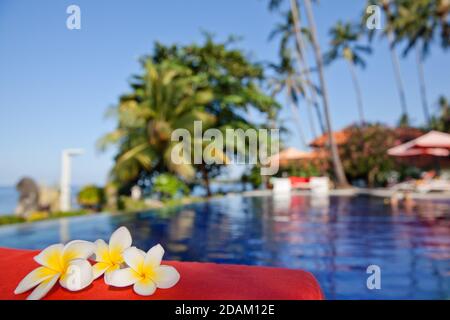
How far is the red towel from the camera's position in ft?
2.76

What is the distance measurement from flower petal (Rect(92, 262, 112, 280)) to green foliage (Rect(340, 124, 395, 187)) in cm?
2015

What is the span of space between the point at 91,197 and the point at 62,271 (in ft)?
38.6

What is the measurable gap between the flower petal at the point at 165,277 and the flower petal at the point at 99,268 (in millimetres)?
138

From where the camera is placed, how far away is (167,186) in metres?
12.9

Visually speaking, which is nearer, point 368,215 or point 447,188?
point 368,215

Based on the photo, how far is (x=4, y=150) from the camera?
3.94m

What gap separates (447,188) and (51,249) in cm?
1450

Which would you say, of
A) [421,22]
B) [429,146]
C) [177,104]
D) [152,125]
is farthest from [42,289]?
[421,22]

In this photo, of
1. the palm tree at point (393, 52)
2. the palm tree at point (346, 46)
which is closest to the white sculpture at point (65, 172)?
the palm tree at point (393, 52)

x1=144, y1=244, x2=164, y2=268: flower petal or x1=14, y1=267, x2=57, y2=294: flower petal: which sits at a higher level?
x1=144, y1=244, x2=164, y2=268: flower petal

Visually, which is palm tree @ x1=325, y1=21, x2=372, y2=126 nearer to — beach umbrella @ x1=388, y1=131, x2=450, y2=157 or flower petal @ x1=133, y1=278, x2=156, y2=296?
beach umbrella @ x1=388, y1=131, x2=450, y2=157

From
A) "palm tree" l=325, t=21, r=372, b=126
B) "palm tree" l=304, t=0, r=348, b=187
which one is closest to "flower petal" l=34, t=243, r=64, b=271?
"palm tree" l=304, t=0, r=348, b=187
